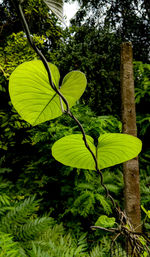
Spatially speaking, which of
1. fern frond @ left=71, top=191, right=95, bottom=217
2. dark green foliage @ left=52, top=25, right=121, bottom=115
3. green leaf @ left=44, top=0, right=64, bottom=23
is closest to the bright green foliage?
fern frond @ left=71, top=191, right=95, bottom=217

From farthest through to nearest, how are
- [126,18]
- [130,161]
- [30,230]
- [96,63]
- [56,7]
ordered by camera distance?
[126,18] < [96,63] < [30,230] < [130,161] < [56,7]

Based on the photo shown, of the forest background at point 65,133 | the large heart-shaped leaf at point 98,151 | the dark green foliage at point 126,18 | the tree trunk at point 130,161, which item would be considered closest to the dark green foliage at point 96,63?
the forest background at point 65,133

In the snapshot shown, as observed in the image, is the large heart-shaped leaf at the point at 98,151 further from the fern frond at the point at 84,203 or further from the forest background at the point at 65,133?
the fern frond at the point at 84,203

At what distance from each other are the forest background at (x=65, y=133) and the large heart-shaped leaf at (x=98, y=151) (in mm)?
1257

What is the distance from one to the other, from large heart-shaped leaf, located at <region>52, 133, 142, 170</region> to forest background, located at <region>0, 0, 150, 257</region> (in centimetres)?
126

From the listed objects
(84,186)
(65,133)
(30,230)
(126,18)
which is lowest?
(30,230)

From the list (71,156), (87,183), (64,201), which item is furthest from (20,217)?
(71,156)

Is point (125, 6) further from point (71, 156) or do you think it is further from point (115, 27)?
point (71, 156)

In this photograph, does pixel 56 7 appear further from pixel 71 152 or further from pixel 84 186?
pixel 84 186

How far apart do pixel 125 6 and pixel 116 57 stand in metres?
1.76

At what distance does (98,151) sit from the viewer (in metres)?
0.21

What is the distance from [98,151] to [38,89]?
0.09 metres

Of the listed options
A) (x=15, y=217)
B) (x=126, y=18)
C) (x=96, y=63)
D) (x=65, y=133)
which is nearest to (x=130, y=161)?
(x=65, y=133)

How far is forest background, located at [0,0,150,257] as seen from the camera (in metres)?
1.84
